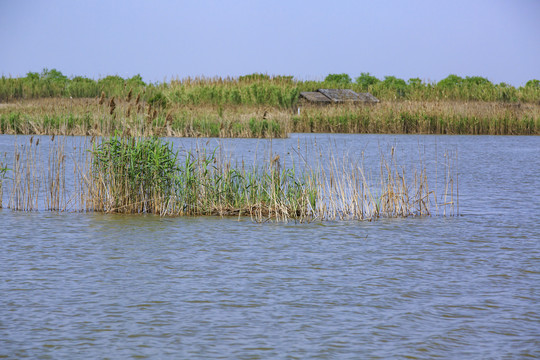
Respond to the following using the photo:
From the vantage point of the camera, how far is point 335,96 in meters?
41.4

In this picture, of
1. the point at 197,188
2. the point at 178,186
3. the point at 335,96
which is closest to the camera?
the point at 197,188

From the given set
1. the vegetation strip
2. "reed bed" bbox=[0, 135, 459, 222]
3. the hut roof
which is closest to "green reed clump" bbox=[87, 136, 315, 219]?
"reed bed" bbox=[0, 135, 459, 222]

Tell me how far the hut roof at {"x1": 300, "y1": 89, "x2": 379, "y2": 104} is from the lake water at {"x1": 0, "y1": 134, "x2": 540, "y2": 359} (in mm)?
29699

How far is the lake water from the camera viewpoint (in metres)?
4.87

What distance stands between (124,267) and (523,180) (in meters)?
11.7

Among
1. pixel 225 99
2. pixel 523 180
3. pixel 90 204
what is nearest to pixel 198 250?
pixel 90 204

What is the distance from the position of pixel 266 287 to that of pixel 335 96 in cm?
3576

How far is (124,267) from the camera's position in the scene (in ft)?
23.8

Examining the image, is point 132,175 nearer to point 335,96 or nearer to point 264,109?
point 264,109

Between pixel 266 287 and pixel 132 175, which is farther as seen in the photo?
pixel 132 175

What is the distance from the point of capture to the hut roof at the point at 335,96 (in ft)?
132

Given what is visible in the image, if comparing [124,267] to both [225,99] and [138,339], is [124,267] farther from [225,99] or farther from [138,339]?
[225,99]

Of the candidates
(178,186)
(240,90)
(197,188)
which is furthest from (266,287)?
(240,90)

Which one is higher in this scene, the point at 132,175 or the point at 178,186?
the point at 132,175
